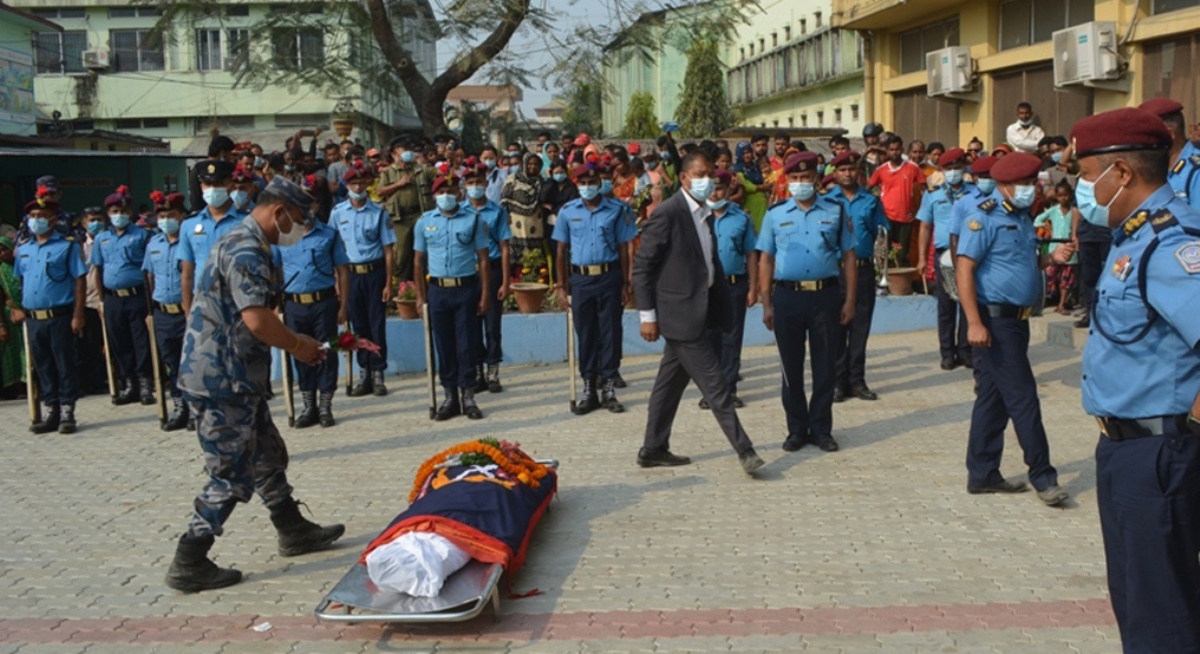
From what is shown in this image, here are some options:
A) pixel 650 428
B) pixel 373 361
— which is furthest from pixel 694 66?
pixel 650 428

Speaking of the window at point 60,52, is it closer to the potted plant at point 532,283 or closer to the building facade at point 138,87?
the building facade at point 138,87

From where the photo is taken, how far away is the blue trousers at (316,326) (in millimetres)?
9938

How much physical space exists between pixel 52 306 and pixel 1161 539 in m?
9.32

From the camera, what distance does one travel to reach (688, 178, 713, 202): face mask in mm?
7746

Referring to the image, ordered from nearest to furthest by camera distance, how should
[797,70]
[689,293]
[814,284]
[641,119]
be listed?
[689,293] → [814,284] → [797,70] → [641,119]

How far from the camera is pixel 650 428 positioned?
8094 mm

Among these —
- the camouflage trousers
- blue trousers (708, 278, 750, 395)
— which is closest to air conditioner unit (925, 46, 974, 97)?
blue trousers (708, 278, 750, 395)

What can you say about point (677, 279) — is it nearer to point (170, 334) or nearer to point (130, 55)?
point (170, 334)

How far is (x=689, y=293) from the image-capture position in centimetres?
773

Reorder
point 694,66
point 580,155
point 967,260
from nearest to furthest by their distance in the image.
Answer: point 967,260 < point 580,155 < point 694,66

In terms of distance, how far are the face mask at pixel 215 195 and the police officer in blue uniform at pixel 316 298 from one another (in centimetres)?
76

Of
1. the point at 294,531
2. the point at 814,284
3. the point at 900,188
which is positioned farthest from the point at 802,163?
the point at 900,188

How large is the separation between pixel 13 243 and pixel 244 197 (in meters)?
3.48

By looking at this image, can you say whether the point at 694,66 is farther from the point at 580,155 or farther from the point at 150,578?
the point at 150,578
